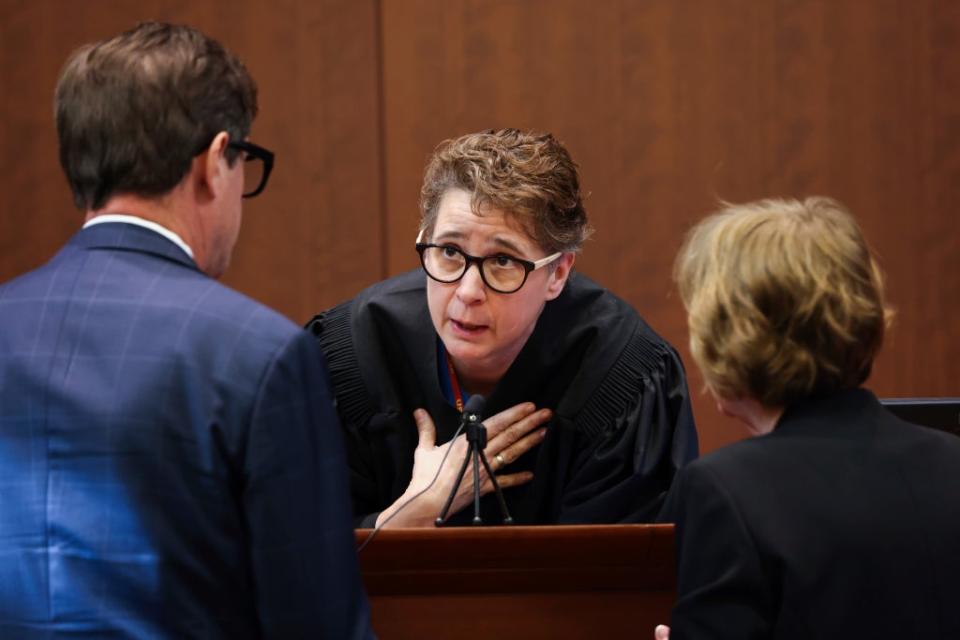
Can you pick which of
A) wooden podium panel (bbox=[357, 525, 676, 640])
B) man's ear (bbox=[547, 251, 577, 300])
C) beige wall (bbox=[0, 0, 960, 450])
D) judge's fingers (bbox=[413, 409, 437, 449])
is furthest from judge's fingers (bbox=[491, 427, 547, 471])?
beige wall (bbox=[0, 0, 960, 450])

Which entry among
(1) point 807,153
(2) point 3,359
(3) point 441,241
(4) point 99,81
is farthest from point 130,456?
(1) point 807,153

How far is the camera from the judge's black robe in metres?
2.60

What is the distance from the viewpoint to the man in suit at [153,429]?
4.55 ft

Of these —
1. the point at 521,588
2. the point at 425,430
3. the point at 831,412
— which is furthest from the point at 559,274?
the point at 831,412

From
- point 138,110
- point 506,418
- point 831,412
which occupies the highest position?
point 138,110

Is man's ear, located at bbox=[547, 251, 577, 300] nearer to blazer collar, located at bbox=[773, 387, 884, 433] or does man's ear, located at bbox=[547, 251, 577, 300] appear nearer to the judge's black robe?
the judge's black robe

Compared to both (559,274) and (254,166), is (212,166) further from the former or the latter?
(559,274)

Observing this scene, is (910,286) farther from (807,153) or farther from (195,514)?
(195,514)

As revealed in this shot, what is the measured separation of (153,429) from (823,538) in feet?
2.45

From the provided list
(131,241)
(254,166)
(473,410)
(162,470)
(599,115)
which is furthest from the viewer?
(599,115)

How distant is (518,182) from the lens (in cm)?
255

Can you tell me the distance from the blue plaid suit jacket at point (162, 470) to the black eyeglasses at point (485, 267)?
3.73ft

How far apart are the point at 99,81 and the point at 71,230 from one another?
10.1ft

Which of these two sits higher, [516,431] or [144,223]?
[144,223]
